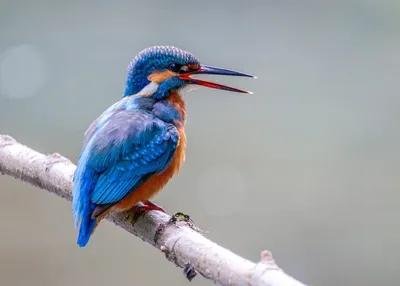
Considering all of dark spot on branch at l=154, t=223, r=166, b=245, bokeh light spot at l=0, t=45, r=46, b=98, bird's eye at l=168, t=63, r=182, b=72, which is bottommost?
dark spot on branch at l=154, t=223, r=166, b=245

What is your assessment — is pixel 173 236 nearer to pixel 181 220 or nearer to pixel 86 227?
pixel 181 220

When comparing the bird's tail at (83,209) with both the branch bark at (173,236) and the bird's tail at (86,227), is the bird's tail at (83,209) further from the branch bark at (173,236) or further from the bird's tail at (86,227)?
the branch bark at (173,236)

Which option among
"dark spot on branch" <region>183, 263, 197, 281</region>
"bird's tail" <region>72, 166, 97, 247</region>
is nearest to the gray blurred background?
"bird's tail" <region>72, 166, 97, 247</region>

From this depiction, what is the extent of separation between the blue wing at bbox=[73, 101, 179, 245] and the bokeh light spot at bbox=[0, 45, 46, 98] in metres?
4.14

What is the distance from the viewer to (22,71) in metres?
6.24

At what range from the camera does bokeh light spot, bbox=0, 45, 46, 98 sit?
5809 millimetres

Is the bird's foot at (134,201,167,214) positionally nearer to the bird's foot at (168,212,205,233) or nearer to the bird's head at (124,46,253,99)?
the bird's foot at (168,212,205,233)

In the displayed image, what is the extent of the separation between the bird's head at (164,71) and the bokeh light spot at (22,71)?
402 cm

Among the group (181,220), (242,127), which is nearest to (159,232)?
(181,220)

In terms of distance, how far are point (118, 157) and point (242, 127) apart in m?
3.68

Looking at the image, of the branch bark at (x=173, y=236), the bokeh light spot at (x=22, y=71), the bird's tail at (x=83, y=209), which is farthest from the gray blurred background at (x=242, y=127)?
the bird's tail at (x=83, y=209)

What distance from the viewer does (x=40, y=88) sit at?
5844 millimetres

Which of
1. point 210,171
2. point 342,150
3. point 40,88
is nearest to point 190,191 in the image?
point 210,171

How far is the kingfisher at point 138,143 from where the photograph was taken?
1586 mm
